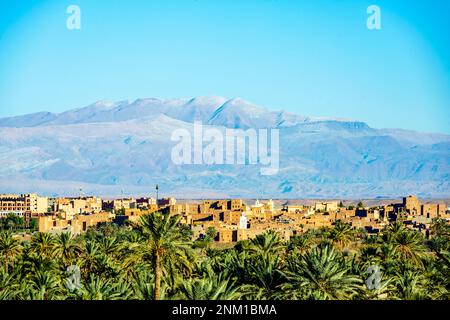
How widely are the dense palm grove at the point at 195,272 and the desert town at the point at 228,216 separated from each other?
2552 inches

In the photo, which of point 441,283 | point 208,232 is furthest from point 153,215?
point 208,232

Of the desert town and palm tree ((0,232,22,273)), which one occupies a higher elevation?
palm tree ((0,232,22,273))

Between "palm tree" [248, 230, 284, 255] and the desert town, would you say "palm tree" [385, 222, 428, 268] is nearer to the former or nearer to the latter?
"palm tree" [248, 230, 284, 255]

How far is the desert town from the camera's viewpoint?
418ft

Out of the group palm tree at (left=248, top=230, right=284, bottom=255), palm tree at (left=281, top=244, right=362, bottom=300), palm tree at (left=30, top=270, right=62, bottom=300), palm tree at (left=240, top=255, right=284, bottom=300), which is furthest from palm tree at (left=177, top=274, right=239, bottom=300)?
palm tree at (left=248, top=230, right=284, bottom=255)

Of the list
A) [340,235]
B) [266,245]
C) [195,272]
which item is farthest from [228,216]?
[195,272]

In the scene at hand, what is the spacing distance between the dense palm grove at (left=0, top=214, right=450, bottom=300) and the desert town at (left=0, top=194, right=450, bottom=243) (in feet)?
213

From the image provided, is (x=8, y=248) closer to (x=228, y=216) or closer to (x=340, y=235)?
(x=340, y=235)

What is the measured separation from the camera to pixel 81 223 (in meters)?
143

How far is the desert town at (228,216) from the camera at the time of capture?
128 meters

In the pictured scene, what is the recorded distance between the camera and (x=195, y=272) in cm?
4034

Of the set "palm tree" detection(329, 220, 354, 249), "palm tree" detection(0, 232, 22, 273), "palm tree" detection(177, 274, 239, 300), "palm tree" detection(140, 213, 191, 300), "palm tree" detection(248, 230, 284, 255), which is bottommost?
"palm tree" detection(329, 220, 354, 249)

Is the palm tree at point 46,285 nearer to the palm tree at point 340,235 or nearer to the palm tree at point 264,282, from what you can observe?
the palm tree at point 264,282
